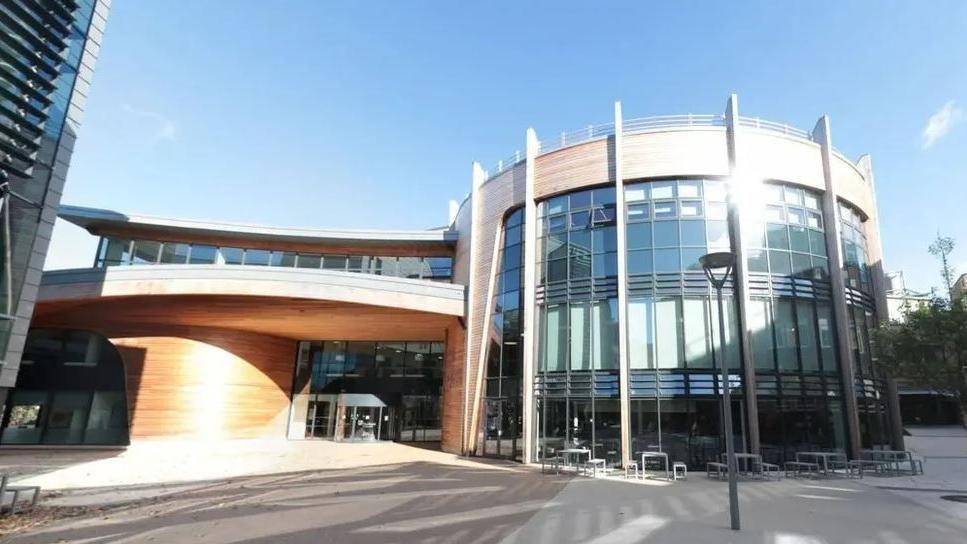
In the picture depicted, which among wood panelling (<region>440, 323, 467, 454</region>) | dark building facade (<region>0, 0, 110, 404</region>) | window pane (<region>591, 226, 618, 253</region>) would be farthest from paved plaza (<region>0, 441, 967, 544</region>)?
window pane (<region>591, 226, 618, 253</region>)

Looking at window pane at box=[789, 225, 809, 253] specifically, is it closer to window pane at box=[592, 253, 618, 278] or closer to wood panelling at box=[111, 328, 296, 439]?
window pane at box=[592, 253, 618, 278]

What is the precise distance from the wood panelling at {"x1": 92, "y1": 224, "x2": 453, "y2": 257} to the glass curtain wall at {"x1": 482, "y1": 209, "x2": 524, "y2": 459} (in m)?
6.30

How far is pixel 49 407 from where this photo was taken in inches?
973

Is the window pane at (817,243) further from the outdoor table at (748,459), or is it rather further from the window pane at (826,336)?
the outdoor table at (748,459)

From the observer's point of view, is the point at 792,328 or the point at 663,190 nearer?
the point at 792,328

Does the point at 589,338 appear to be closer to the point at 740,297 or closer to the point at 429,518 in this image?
the point at 740,297

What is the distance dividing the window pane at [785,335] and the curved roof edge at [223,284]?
13543mm

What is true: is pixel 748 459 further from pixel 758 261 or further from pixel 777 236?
pixel 777 236

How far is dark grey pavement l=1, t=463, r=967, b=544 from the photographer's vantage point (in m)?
8.14

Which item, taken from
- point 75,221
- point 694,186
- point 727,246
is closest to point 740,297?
point 727,246

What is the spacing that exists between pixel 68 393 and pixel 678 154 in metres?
29.8

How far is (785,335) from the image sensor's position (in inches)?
700

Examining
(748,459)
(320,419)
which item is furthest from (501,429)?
(320,419)

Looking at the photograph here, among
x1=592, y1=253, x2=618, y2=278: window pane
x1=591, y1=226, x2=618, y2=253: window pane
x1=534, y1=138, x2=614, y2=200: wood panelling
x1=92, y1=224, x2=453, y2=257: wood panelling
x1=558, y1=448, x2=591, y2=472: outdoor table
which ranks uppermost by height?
x1=534, y1=138, x2=614, y2=200: wood panelling
